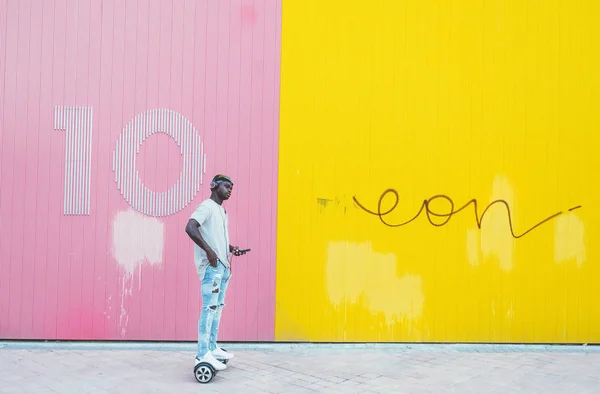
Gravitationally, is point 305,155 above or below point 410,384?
above

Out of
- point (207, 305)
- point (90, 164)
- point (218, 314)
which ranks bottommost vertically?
point (218, 314)

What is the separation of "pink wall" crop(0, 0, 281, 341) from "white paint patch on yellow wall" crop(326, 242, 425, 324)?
Result: 68 cm

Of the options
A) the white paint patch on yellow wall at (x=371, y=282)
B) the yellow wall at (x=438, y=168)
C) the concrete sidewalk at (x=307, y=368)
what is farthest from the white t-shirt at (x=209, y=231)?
the white paint patch on yellow wall at (x=371, y=282)

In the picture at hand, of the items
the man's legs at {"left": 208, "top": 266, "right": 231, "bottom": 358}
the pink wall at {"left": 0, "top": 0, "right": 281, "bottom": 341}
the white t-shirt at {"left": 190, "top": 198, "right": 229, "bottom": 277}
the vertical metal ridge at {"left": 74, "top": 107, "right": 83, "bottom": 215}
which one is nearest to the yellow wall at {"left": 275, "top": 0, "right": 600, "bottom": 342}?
the pink wall at {"left": 0, "top": 0, "right": 281, "bottom": 341}

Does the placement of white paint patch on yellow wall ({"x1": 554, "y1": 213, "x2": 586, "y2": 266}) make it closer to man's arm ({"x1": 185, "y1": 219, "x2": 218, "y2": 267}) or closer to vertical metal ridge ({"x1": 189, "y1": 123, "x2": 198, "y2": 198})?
man's arm ({"x1": 185, "y1": 219, "x2": 218, "y2": 267})

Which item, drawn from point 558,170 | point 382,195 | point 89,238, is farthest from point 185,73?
point 558,170

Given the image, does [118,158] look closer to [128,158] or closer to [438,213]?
[128,158]

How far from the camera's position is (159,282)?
5.75 metres

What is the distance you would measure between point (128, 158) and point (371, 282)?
2806 millimetres

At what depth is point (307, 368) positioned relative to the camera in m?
4.97

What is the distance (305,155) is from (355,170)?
0.54 meters

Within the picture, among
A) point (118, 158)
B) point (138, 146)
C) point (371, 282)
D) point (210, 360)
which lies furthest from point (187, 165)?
point (371, 282)

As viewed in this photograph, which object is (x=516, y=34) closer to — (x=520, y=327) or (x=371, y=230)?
(x=371, y=230)

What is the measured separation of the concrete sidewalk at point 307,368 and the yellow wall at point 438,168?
360mm
